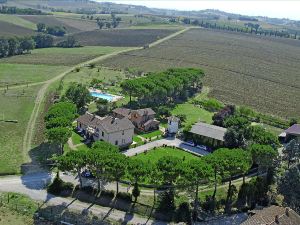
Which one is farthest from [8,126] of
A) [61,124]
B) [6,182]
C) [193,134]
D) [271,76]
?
[271,76]

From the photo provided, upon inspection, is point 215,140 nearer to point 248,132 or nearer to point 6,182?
point 248,132

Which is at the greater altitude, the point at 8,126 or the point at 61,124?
the point at 61,124

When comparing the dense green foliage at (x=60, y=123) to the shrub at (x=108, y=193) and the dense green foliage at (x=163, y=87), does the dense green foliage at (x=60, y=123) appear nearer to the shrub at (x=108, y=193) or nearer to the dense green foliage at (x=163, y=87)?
the shrub at (x=108, y=193)

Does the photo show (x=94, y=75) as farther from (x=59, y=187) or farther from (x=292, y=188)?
(x=292, y=188)

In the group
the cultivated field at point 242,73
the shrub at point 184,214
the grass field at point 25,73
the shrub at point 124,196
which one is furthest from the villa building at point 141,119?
the grass field at point 25,73

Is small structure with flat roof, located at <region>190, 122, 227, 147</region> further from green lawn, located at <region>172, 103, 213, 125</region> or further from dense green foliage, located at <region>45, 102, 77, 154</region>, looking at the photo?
dense green foliage, located at <region>45, 102, 77, 154</region>
